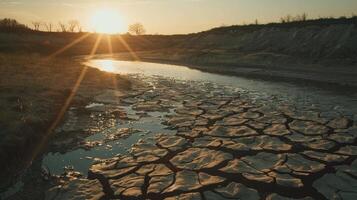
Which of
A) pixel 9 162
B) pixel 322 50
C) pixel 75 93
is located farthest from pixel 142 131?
pixel 322 50

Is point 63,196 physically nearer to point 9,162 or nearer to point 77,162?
point 77,162

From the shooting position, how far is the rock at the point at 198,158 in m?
4.86

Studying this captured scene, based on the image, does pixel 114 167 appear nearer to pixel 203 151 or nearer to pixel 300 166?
pixel 203 151

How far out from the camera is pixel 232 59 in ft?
76.7

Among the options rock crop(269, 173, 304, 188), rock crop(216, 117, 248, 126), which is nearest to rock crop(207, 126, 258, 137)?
rock crop(216, 117, 248, 126)

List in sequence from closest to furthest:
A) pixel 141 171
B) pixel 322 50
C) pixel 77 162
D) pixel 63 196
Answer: pixel 63 196 < pixel 141 171 < pixel 77 162 < pixel 322 50

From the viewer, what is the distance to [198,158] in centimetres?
514

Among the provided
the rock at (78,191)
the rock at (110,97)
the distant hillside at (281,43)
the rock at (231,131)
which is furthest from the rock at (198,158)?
the distant hillside at (281,43)

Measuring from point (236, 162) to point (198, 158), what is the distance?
57 cm

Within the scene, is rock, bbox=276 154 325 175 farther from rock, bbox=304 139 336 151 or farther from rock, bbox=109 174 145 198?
rock, bbox=109 174 145 198

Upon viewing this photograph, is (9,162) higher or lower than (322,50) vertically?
lower

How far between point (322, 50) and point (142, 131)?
17.3m

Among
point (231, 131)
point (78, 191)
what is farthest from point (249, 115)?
point (78, 191)

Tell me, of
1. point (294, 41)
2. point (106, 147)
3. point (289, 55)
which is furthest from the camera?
point (294, 41)
